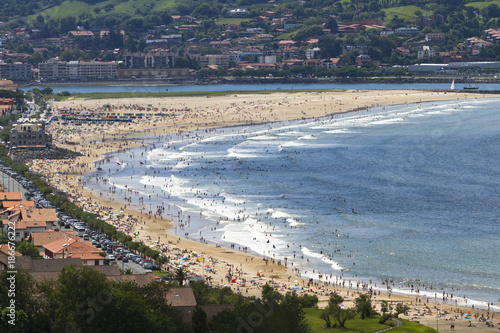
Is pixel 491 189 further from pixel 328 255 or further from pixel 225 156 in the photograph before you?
pixel 225 156

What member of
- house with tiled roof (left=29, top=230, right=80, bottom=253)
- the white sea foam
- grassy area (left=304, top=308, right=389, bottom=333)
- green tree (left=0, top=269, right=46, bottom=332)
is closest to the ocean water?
the white sea foam

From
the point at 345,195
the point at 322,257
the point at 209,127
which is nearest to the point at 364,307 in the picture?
the point at 322,257

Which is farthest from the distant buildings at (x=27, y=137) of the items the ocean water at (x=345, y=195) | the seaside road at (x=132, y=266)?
the seaside road at (x=132, y=266)

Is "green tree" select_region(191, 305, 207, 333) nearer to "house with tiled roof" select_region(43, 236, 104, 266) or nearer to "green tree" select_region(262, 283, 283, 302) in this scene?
"green tree" select_region(262, 283, 283, 302)

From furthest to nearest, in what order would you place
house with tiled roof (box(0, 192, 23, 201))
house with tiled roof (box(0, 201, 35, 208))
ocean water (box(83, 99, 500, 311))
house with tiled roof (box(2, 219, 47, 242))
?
house with tiled roof (box(0, 192, 23, 201)) < house with tiled roof (box(0, 201, 35, 208)) < house with tiled roof (box(2, 219, 47, 242)) < ocean water (box(83, 99, 500, 311))

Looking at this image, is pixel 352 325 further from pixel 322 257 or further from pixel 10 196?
pixel 10 196

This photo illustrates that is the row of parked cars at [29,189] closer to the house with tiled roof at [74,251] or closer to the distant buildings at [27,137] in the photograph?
the house with tiled roof at [74,251]

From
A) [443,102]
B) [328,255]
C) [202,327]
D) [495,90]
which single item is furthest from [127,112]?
[202,327]
